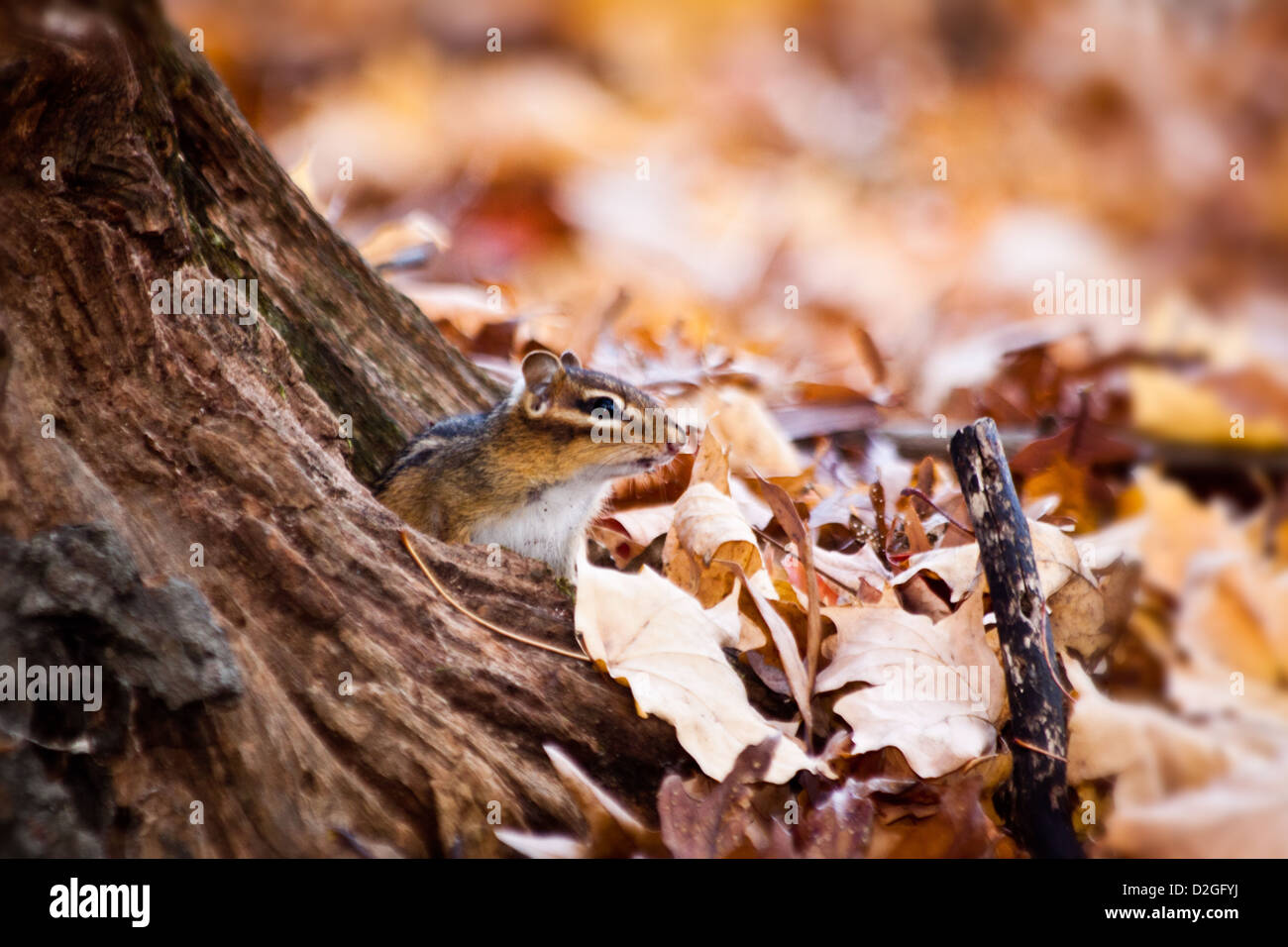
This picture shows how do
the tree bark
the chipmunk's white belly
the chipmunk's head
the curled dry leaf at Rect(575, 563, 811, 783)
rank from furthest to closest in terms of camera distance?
the chipmunk's head < the chipmunk's white belly < the curled dry leaf at Rect(575, 563, 811, 783) < the tree bark

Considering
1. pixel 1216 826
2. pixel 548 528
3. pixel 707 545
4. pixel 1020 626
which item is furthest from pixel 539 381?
pixel 1216 826

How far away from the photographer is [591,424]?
4047 mm

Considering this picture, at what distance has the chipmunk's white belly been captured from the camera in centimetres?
388

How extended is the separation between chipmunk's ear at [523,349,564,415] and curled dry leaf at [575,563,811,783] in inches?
52.4

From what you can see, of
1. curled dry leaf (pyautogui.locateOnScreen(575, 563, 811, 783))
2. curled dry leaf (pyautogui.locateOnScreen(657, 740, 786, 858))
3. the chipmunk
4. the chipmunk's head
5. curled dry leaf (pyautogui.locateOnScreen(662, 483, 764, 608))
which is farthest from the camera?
the chipmunk's head

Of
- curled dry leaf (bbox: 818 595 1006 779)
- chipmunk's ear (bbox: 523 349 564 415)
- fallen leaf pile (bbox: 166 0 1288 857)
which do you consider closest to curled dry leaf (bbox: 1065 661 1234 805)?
fallen leaf pile (bbox: 166 0 1288 857)

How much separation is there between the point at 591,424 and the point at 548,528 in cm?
39

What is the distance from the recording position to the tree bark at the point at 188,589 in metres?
2.24

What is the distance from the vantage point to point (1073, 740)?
8.66 ft

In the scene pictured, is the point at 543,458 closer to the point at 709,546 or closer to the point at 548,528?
the point at 548,528

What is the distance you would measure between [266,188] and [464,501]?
1102 mm

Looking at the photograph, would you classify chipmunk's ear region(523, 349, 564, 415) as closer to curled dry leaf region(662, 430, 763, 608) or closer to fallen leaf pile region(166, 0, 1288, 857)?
fallen leaf pile region(166, 0, 1288, 857)

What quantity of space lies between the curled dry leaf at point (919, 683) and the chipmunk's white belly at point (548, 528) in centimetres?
119

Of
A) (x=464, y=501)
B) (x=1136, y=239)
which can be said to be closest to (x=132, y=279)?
(x=464, y=501)
